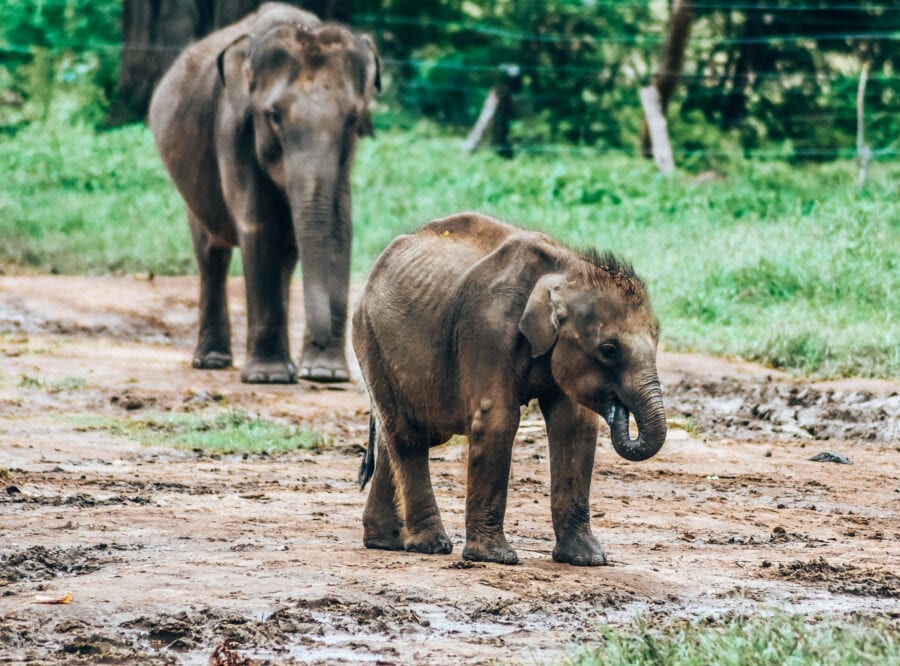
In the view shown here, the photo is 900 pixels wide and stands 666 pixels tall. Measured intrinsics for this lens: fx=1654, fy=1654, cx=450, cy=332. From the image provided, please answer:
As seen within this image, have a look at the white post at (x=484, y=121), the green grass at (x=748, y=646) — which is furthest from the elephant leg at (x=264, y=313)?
the white post at (x=484, y=121)

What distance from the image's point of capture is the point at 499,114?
25.3m

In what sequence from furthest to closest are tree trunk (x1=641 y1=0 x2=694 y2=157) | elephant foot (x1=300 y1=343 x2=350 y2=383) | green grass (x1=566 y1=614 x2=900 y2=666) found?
tree trunk (x1=641 y1=0 x2=694 y2=157) → elephant foot (x1=300 y1=343 x2=350 y2=383) → green grass (x1=566 y1=614 x2=900 y2=666)

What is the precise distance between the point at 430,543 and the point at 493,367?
81 centimetres

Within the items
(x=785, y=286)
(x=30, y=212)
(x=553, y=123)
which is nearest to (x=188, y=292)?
(x=30, y=212)

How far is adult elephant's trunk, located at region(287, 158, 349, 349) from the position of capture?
36.3ft

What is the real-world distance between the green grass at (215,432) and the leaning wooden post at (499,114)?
47.4 ft

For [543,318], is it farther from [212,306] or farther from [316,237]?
[212,306]

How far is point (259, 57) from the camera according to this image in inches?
454

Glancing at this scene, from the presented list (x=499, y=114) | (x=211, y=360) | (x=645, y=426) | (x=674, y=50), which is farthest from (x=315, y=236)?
(x=499, y=114)

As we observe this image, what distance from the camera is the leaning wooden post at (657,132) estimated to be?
21500 mm

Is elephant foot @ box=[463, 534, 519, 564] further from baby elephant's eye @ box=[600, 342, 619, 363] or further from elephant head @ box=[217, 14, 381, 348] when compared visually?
elephant head @ box=[217, 14, 381, 348]

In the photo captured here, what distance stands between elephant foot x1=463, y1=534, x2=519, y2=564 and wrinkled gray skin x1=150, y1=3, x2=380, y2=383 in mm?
4964

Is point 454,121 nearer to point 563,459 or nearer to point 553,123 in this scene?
point 553,123

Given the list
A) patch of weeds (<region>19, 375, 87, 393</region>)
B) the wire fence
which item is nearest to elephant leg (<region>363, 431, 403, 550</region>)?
patch of weeds (<region>19, 375, 87, 393</region>)
